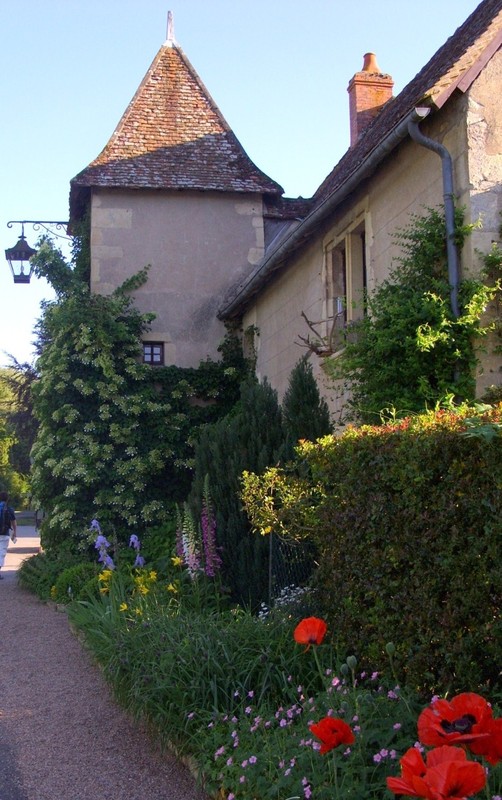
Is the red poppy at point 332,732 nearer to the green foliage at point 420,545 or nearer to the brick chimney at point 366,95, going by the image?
the green foliage at point 420,545

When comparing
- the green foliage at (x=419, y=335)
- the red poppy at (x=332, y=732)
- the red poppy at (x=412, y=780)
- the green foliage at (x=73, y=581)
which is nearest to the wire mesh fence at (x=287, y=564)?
the green foliage at (x=419, y=335)

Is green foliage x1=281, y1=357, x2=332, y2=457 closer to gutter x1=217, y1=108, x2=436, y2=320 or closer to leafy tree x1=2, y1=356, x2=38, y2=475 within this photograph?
gutter x1=217, y1=108, x2=436, y2=320

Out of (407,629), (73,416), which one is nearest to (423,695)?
(407,629)

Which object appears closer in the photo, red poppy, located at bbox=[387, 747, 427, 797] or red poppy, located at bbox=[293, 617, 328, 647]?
red poppy, located at bbox=[387, 747, 427, 797]

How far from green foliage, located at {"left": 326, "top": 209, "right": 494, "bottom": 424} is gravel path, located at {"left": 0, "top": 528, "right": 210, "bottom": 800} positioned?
333 centimetres

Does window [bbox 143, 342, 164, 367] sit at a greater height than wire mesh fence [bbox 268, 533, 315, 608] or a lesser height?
greater

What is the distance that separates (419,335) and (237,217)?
8.55 m

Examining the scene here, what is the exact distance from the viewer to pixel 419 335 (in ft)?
24.3

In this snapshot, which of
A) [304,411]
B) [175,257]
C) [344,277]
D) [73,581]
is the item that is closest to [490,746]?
[304,411]

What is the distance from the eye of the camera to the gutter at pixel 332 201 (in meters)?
8.18

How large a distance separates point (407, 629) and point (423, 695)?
1.04 ft

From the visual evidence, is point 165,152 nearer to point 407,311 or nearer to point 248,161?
point 248,161

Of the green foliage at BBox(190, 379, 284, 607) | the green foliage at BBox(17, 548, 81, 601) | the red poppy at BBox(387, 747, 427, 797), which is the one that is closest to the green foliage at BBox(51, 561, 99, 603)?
the green foliage at BBox(17, 548, 81, 601)

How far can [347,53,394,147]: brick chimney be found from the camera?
14.2 meters
